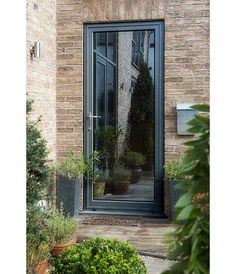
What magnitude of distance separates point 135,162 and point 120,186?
1.07ft

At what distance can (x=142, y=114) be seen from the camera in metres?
4.74

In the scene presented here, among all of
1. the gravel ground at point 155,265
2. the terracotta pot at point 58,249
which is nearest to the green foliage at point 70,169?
the terracotta pot at point 58,249

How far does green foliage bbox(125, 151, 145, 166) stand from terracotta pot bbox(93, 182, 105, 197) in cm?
42

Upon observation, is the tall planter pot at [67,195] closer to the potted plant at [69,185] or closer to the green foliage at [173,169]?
the potted plant at [69,185]

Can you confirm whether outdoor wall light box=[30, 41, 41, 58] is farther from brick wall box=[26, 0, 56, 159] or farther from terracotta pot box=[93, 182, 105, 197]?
terracotta pot box=[93, 182, 105, 197]

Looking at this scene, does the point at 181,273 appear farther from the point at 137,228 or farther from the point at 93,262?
the point at 137,228

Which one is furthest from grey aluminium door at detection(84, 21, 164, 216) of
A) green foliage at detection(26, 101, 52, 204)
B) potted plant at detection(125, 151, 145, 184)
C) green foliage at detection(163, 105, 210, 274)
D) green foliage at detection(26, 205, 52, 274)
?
green foliage at detection(163, 105, 210, 274)

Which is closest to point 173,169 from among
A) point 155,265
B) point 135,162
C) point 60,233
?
point 135,162

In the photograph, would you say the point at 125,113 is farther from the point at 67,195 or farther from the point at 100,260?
the point at 100,260

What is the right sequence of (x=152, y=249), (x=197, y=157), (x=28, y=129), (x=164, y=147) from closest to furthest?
1. (x=197, y=157)
2. (x=28, y=129)
3. (x=152, y=249)
4. (x=164, y=147)

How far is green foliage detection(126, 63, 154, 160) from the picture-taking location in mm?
4730
